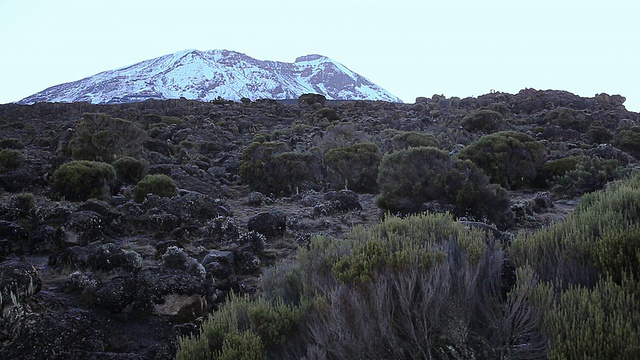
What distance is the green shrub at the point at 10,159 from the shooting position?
12.4m

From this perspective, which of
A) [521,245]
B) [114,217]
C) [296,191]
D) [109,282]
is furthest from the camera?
[296,191]

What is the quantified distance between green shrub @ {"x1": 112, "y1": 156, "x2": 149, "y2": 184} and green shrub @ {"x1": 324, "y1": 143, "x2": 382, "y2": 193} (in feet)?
17.1

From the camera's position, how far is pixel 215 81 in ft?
333

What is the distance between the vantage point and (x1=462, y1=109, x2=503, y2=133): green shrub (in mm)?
20906

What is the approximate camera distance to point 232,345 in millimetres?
2998

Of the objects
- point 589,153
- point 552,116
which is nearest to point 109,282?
point 589,153

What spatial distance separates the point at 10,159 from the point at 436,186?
11567mm

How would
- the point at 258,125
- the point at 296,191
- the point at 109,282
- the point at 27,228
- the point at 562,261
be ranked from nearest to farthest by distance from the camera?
the point at 562,261
the point at 109,282
the point at 27,228
the point at 296,191
the point at 258,125

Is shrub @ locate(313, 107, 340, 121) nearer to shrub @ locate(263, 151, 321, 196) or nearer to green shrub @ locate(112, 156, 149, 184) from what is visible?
shrub @ locate(263, 151, 321, 196)

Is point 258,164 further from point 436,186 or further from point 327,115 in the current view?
point 327,115

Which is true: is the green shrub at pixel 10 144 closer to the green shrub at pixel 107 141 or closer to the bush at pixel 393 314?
the green shrub at pixel 107 141

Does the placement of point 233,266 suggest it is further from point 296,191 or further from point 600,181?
point 600,181

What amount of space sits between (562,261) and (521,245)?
0.54 meters

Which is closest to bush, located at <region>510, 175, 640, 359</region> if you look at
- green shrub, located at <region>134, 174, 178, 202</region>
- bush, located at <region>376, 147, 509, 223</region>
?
bush, located at <region>376, 147, 509, 223</region>
